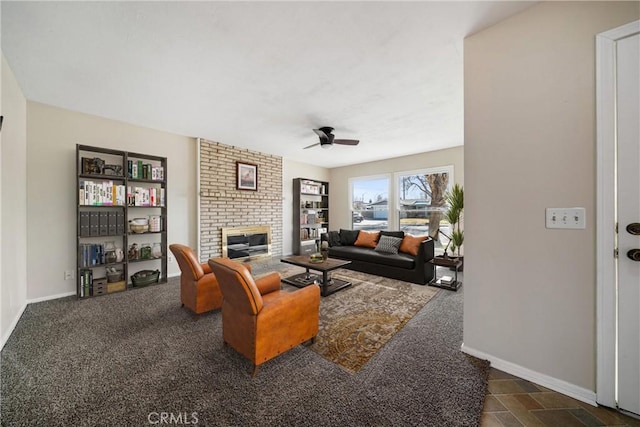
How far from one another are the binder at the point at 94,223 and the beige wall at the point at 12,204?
0.58 m

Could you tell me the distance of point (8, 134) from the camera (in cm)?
232

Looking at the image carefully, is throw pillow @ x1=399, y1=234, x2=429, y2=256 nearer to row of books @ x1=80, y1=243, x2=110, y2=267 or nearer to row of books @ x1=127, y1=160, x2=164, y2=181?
row of books @ x1=127, y1=160, x2=164, y2=181

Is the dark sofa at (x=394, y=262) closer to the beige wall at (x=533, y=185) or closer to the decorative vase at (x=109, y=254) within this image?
the beige wall at (x=533, y=185)

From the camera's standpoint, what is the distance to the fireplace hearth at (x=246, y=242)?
5027mm

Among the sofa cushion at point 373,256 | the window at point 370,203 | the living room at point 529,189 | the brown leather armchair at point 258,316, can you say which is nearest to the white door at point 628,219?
the living room at point 529,189

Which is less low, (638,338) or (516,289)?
(516,289)

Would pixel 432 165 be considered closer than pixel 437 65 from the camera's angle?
No

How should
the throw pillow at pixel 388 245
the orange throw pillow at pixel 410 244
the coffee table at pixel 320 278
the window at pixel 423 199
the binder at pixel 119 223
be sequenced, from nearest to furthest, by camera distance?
the coffee table at pixel 320 278
the binder at pixel 119 223
the orange throw pillow at pixel 410 244
the throw pillow at pixel 388 245
the window at pixel 423 199

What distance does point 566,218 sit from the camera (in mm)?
1530

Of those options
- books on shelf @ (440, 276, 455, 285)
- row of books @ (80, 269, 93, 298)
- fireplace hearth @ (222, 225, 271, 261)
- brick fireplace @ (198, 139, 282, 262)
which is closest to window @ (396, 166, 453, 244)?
books on shelf @ (440, 276, 455, 285)

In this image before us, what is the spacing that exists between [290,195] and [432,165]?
11.7 ft

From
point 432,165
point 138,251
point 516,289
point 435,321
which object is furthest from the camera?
point 432,165

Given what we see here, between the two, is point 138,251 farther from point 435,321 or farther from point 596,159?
point 596,159

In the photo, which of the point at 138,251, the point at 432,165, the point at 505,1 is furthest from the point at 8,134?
the point at 432,165
